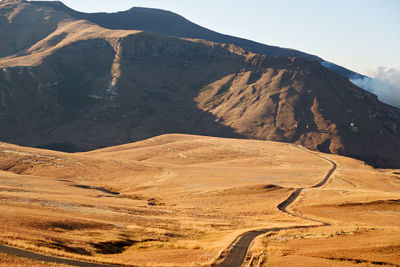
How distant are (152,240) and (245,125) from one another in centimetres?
15788

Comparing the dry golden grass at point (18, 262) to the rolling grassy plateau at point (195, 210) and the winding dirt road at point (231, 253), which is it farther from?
the winding dirt road at point (231, 253)

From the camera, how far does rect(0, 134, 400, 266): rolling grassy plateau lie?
3003 cm

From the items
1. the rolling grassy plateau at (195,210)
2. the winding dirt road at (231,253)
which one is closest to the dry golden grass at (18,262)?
the rolling grassy plateau at (195,210)

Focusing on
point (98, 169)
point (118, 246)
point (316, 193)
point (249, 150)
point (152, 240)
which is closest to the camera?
point (118, 246)

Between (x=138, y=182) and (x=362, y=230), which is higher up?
(x=362, y=230)

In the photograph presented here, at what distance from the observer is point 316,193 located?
70438 millimetres

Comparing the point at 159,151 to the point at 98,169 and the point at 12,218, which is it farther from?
the point at 12,218

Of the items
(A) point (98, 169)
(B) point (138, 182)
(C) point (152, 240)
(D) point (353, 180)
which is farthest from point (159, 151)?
(C) point (152, 240)

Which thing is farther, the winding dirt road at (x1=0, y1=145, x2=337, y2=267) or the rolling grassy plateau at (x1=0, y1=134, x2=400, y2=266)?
the rolling grassy plateau at (x1=0, y1=134, x2=400, y2=266)

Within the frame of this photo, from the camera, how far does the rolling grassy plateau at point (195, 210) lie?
1182 inches

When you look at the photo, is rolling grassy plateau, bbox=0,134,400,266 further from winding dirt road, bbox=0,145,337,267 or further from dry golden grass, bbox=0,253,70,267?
winding dirt road, bbox=0,145,337,267

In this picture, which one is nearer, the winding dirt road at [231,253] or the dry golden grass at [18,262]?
the dry golden grass at [18,262]

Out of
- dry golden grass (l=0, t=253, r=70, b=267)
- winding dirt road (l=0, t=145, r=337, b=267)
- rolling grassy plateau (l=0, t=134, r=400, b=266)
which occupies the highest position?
dry golden grass (l=0, t=253, r=70, b=267)

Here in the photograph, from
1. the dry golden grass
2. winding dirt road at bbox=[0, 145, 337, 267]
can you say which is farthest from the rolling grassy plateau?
winding dirt road at bbox=[0, 145, 337, 267]
